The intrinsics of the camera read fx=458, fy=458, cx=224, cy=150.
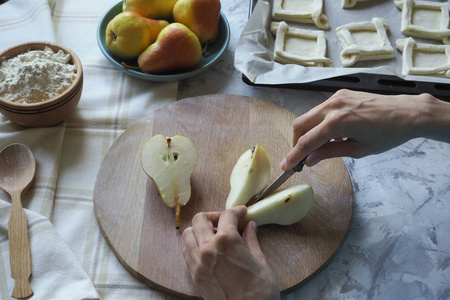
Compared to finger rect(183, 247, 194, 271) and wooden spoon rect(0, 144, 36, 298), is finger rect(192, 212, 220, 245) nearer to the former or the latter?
finger rect(183, 247, 194, 271)

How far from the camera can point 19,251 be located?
888 millimetres

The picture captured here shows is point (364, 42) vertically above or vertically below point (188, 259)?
above

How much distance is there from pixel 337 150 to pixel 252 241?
25 cm

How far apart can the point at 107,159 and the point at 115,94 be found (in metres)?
0.25

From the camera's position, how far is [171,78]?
1.20 metres

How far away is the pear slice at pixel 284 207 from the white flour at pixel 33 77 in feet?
1.76

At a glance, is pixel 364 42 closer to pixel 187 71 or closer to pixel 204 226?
pixel 187 71

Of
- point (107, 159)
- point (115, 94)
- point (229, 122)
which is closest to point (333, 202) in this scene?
point (229, 122)

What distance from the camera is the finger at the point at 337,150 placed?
2.93 ft

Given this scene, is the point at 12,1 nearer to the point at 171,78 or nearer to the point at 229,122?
the point at 171,78

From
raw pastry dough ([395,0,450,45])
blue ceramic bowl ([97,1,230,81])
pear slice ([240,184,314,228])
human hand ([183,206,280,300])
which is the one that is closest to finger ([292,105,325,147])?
pear slice ([240,184,314,228])

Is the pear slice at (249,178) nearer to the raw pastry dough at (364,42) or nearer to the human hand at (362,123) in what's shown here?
the human hand at (362,123)

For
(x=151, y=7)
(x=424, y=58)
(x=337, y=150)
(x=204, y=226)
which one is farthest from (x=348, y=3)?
(x=204, y=226)

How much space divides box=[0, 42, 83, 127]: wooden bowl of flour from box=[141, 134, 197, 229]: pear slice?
23cm
